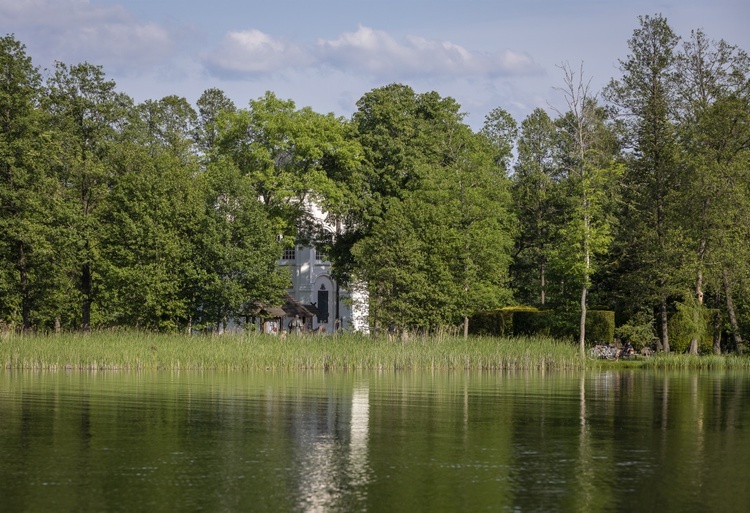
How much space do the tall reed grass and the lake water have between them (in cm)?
710

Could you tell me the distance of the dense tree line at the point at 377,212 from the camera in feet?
193

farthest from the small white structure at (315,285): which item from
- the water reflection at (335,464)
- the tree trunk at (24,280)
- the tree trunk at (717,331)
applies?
the water reflection at (335,464)

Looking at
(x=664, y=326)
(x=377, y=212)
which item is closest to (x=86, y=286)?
(x=377, y=212)

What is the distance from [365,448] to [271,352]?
2473 cm

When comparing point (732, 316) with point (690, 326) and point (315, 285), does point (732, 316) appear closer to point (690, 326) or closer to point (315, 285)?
point (690, 326)

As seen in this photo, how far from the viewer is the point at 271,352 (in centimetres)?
4656

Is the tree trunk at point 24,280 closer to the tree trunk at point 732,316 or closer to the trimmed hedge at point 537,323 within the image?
the trimmed hedge at point 537,323

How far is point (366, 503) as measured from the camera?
16484mm

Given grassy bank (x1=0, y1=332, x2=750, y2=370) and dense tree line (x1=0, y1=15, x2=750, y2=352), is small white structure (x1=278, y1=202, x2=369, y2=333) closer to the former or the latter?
dense tree line (x1=0, y1=15, x2=750, y2=352)

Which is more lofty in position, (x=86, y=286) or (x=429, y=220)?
(x=429, y=220)

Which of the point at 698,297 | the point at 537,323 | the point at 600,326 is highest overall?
the point at 698,297

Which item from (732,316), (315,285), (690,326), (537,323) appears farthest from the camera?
(315,285)

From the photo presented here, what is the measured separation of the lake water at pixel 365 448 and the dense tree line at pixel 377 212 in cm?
2277

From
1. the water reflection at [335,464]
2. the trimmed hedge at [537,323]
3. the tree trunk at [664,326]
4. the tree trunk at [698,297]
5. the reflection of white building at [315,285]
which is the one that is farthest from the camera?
the reflection of white building at [315,285]
